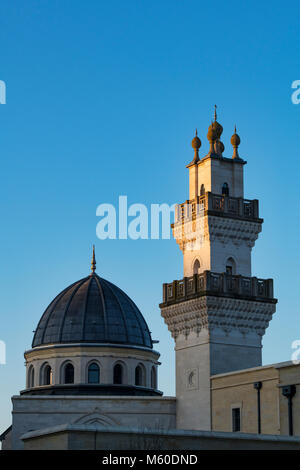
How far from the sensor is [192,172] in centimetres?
4941

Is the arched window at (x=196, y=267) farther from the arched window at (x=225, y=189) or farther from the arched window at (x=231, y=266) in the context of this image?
the arched window at (x=225, y=189)

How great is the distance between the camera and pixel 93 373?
202 ft

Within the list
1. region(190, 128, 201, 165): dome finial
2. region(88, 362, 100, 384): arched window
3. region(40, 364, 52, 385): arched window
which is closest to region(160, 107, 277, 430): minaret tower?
region(190, 128, 201, 165): dome finial

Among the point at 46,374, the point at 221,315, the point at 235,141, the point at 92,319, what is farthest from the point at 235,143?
the point at 46,374

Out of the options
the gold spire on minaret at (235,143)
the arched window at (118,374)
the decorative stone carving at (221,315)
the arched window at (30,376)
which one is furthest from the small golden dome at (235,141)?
the arched window at (30,376)

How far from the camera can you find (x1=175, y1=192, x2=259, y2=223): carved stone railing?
47250 millimetres

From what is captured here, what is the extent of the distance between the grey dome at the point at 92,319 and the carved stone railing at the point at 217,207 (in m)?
15.8

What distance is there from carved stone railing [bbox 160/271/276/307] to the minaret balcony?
296 centimetres

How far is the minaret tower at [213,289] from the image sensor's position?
4591 cm

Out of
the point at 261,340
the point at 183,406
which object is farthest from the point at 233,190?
the point at 183,406

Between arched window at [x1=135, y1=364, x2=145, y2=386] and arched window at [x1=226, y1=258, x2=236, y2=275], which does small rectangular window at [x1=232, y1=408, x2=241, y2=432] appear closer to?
arched window at [x1=226, y1=258, x2=236, y2=275]

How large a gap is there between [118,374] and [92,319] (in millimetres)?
3792

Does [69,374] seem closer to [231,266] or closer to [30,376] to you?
[30,376]

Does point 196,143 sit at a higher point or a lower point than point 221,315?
higher
